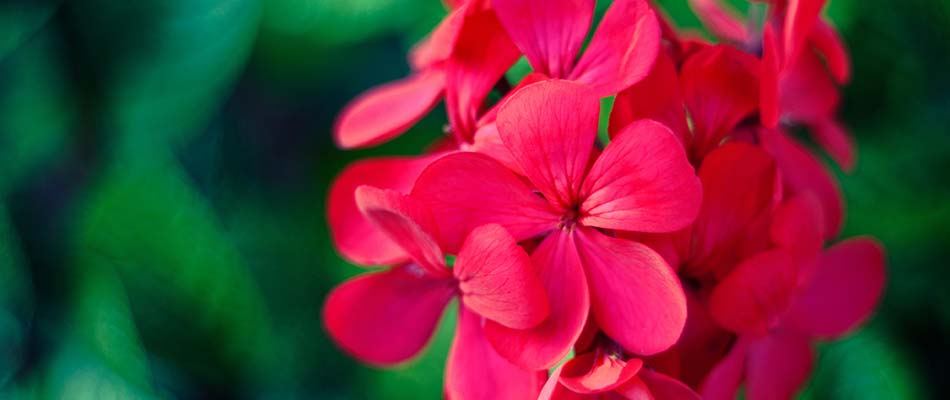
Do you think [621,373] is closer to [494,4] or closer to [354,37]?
[494,4]

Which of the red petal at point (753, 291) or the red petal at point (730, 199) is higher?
the red petal at point (730, 199)

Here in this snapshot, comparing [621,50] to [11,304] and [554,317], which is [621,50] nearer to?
[554,317]

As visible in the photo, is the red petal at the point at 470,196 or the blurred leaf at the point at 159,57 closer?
the red petal at the point at 470,196

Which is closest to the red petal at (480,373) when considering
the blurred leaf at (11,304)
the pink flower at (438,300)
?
the pink flower at (438,300)

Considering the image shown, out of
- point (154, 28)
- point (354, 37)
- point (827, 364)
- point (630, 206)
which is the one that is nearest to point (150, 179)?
point (154, 28)

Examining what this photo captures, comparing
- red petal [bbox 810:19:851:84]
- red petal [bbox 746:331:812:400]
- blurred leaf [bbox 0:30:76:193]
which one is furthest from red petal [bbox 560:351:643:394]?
blurred leaf [bbox 0:30:76:193]

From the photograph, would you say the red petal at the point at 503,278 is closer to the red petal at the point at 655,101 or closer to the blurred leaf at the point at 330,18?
the red petal at the point at 655,101

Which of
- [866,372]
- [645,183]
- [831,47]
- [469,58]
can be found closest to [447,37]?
[469,58]
